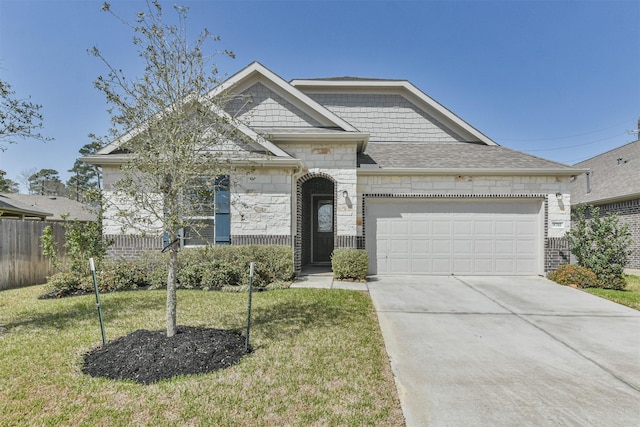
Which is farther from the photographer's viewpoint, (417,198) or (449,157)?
(449,157)

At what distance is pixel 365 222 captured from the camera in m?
10.5

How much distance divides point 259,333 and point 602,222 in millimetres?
9827

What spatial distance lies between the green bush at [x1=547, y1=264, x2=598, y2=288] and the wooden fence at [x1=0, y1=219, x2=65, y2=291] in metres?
14.8

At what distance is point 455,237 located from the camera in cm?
1045

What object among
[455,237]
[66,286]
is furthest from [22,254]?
[455,237]

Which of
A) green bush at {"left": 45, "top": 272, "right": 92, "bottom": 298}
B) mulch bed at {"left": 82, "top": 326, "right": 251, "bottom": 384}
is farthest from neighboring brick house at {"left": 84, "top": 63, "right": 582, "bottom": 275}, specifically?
mulch bed at {"left": 82, "top": 326, "right": 251, "bottom": 384}

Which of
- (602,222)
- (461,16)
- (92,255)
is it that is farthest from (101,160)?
(602,222)

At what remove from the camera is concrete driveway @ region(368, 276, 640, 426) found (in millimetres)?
3043

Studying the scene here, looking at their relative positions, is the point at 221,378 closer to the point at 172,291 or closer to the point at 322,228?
the point at 172,291

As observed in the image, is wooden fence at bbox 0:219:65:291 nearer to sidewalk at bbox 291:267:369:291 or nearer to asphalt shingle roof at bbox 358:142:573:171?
sidewalk at bbox 291:267:369:291

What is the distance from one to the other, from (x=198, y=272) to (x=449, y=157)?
897 centimetres

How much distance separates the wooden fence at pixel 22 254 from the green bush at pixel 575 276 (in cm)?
1479

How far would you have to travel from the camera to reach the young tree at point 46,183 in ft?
148

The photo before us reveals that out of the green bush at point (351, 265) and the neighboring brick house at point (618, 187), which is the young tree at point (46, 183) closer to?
the green bush at point (351, 265)
